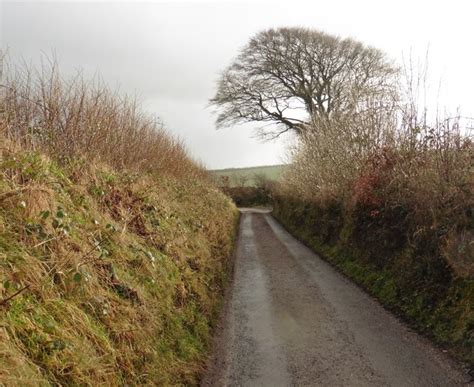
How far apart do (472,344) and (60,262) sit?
521 centimetres

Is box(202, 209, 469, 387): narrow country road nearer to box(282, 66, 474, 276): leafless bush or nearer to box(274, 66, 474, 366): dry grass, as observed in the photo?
box(274, 66, 474, 366): dry grass

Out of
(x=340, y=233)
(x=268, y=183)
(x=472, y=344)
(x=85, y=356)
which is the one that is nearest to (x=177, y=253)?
(x=85, y=356)

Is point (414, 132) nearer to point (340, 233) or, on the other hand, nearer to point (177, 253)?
point (340, 233)

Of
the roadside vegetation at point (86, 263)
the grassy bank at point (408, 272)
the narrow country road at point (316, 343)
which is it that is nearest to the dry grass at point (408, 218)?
the grassy bank at point (408, 272)

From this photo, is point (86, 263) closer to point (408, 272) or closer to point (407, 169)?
point (408, 272)

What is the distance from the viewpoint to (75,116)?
25.0 ft

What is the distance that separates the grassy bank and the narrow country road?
32cm

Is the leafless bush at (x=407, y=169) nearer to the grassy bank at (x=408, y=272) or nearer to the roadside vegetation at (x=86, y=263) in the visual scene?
the grassy bank at (x=408, y=272)

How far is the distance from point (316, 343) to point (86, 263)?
3740 millimetres

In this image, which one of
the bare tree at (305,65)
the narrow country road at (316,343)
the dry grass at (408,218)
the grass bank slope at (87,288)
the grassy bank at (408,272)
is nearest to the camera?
the grass bank slope at (87,288)

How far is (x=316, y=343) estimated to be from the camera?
632cm

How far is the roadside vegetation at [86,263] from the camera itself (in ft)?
10.9

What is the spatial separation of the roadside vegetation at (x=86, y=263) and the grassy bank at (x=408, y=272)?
3.47m

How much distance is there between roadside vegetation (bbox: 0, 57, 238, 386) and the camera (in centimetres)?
333
